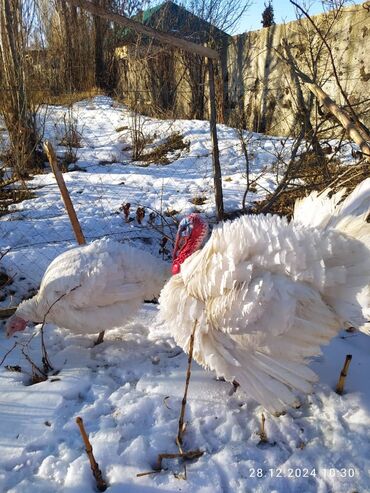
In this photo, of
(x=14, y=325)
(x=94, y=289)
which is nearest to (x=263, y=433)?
(x=94, y=289)

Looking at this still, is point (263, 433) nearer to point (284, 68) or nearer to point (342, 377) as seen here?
point (342, 377)

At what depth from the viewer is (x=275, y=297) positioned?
1982 millimetres

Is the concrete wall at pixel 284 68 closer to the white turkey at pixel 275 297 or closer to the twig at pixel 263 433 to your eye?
the white turkey at pixel 275 297

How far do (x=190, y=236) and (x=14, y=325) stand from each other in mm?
1496

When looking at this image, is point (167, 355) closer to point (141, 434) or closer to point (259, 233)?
point (141, 434)

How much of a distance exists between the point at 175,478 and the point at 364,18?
8403 mm

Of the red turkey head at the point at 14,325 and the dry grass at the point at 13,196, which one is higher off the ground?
the dry grass at the point at 13,196

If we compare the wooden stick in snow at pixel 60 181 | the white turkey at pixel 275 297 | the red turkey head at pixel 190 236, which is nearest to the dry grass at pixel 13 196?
the wooden stick in snow at pixel 60 181

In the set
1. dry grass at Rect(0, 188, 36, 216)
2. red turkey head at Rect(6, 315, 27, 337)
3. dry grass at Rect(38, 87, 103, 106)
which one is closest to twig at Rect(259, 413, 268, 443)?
red turkey head at Rect(6, 315, 27, 337)

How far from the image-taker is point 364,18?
24.1 ft

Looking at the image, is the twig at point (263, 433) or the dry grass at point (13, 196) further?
the dry grass at point (13, 196)

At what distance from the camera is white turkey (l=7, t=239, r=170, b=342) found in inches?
110

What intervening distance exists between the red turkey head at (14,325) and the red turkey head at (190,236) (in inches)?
50.1

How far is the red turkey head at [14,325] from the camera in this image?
2.93 metres
